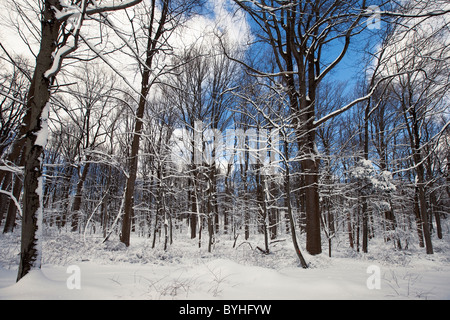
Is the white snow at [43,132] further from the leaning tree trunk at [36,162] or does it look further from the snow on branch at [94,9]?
the snow on branch at [94,9]

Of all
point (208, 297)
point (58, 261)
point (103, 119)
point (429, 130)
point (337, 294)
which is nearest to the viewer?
point (208, 297)

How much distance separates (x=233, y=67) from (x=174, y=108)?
4.72 meters

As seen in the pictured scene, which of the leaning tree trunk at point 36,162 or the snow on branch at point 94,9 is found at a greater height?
the snow on branch at point 94,9

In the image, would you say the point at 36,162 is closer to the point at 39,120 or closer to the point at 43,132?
the point at 43,132

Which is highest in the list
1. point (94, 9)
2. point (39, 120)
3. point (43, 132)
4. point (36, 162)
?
point (94, 9)

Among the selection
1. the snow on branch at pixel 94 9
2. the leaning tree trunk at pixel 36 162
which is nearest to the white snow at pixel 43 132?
the leaning tree trunk at pixel 36 162

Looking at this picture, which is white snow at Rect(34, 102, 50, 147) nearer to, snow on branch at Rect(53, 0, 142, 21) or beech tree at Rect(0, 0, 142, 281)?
beech tree at Rect(0, 0, 142, 281)

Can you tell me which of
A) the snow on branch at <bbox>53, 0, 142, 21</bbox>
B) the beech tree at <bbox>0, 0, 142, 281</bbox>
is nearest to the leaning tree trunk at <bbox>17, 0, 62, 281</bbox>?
the beech tree at <bbox>0, 0, 142, 281</bbox>

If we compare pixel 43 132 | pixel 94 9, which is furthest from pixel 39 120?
pixel 94 9

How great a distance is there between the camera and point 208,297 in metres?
2.70

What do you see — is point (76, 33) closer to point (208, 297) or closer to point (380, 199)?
point (208, 297)

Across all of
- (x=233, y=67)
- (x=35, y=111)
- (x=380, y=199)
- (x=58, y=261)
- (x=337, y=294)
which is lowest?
(x=58, y=261)
